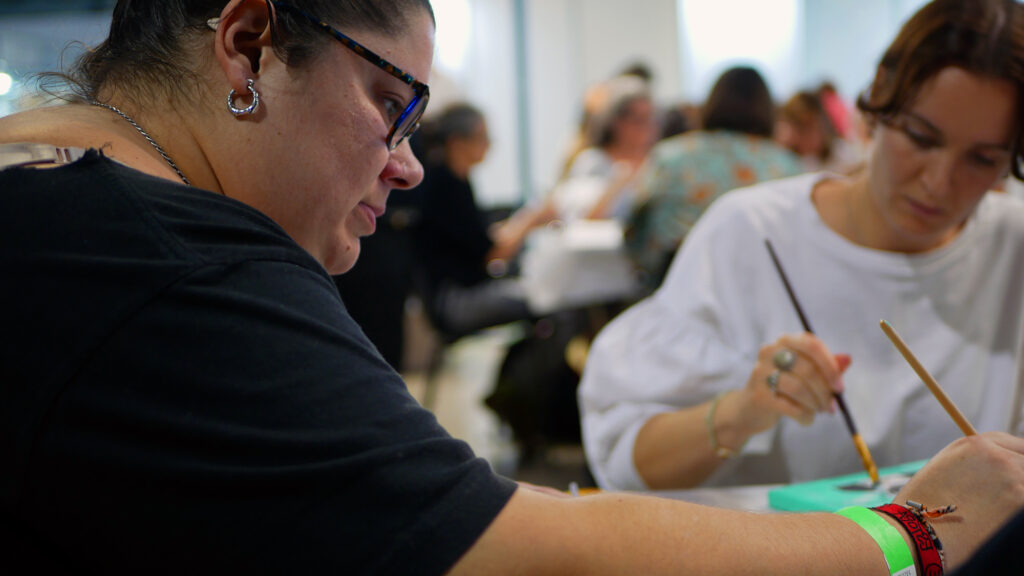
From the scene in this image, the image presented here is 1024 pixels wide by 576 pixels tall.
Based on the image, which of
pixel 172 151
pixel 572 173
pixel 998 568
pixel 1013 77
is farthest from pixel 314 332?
pixel 572 173

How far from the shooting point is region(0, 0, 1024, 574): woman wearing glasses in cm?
50

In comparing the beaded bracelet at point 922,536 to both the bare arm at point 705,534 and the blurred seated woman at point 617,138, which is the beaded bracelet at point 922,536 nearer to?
the bare arm at point 705,534

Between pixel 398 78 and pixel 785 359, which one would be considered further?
pixel 785 359

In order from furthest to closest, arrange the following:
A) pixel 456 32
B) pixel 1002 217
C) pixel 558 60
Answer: pixel 558 60 < pixel 456 32 < pixel 1002 217

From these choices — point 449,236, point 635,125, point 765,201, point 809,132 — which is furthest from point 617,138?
point 765,201

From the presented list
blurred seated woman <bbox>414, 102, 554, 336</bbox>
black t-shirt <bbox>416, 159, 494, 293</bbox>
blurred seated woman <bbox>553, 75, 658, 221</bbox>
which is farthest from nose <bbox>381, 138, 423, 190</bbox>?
blurred seated woman <bbox>553, 75, 658, 221</bbox>

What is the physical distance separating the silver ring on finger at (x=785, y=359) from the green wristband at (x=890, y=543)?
14.9 inches

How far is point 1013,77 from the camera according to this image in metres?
1.15

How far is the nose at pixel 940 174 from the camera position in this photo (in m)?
1.18

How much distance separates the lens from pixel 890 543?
0.67m

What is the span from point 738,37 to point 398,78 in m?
7.56

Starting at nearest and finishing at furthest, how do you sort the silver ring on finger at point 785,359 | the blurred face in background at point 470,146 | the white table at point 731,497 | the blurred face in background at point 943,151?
the white table at point 731,497 → the silver ring on finger at point 785,359 → the blurred face in background at point 943,151 → the blurred face in background at point 470,146

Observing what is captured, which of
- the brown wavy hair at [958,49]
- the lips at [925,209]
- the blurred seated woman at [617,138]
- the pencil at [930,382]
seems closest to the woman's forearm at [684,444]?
the pencil at [930,382]

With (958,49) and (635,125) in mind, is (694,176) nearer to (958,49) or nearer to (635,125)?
(635,125)
